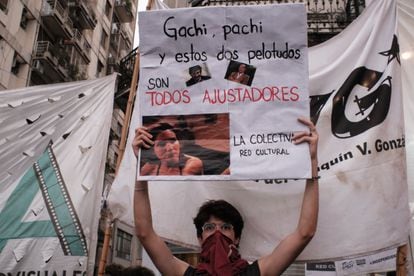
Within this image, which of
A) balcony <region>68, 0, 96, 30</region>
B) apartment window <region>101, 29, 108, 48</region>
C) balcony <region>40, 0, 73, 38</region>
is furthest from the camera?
apartment window <region>101, 29, 108, 48</region>

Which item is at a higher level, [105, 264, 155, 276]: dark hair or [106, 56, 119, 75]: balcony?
[106, 56, 119, 75]: balcony

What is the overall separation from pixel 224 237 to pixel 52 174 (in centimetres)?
208

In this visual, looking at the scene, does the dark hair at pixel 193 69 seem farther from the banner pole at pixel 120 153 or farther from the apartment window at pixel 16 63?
the apartment window at pixel 16 63

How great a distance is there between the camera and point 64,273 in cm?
360

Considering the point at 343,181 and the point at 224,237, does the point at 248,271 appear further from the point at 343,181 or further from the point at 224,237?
the point at 343,181

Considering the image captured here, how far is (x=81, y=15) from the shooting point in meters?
27.1

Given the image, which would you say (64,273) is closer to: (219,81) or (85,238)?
(85,238)

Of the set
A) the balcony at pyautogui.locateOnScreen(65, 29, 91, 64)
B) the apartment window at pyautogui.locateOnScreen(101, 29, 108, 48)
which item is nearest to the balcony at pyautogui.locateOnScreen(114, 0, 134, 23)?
the apartment window at pyautogui.locateOnScreen(101, 29, 108, 48)

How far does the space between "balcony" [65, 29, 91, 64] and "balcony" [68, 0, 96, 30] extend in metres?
0.66

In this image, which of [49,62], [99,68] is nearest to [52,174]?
[49,62]

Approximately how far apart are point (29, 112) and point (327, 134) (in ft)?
9.61

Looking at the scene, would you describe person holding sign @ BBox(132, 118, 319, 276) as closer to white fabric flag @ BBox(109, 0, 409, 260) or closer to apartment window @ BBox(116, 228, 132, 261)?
white fabric flag @ BBox(109, 0, 409, 260)

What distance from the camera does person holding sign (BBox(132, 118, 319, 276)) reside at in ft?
8.51

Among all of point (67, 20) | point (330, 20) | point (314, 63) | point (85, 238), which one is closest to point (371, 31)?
point (314, 63)
